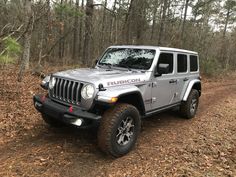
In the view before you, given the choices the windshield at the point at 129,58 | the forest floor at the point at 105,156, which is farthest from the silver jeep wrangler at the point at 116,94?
the forest floor at the point at 105,156

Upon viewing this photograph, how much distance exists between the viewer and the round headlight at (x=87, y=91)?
13.0 feet

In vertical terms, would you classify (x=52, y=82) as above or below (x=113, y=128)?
above

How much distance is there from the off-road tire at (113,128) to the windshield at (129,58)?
1301 mm

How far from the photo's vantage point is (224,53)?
3017 centimetres

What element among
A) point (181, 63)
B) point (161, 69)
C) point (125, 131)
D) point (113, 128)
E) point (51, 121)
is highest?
point (181, 63)

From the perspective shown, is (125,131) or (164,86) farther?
(164,86)

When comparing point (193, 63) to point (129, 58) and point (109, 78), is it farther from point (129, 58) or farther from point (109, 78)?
point (109, 78)

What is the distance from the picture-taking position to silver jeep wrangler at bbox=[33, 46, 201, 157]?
3.95m

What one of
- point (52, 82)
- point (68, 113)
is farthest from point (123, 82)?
point (52, 82)

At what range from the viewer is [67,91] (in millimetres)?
4246

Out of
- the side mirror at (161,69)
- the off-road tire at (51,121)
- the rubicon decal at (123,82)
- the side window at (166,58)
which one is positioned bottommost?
the off-road tire at (51,121)

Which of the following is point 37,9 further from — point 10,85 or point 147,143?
point 147,143

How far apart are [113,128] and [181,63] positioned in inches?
127

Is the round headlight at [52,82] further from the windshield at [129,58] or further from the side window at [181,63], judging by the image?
the side window at [181,63]
